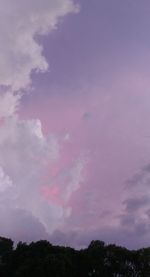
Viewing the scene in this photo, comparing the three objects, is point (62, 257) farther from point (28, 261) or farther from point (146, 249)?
point (146, 249)

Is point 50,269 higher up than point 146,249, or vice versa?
point 146,249

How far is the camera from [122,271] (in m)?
105

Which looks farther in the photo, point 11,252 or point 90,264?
point 11,252

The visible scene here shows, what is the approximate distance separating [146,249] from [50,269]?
24.6 m

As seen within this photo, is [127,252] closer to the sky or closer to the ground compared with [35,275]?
closer to the sky

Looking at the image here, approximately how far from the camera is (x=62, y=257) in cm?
9806

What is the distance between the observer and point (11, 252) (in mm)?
112688

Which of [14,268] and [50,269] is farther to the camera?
[14,268]

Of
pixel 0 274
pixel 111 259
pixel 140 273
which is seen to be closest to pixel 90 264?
pixel 111 259

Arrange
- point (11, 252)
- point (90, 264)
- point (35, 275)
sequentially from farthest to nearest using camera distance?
point (11, 252) → point (90, 264) → point (35, 275)

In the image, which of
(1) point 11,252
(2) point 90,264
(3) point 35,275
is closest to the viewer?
(3) point 35,275

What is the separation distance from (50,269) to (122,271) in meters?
19.5

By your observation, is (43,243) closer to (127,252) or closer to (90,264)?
(90,264)

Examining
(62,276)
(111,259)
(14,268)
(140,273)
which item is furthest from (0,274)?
(140,273)
